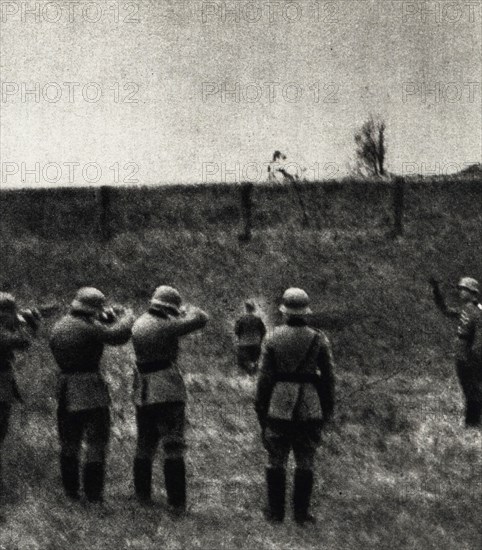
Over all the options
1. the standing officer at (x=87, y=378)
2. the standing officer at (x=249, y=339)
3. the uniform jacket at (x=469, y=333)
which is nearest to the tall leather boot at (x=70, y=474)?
the standing officer at (x=87, y=378)

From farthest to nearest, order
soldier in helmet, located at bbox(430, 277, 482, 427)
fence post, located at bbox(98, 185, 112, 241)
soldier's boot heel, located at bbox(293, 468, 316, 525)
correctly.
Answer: fence post, located at bbox(98, 185, 112, 241)
soldier in helmet, located at bbox(430, 277, 482, 427)
soldier's boot heel, located at bbox(293, 468, 316, 525)

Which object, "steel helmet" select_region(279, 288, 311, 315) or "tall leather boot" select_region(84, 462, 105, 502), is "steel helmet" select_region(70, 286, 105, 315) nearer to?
"tall leather boot" select_region(84, 462, 105, 502)

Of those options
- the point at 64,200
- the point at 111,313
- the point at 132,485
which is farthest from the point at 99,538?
the point at 64,200

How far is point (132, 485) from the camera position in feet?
30.5

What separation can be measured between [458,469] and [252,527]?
283 cm

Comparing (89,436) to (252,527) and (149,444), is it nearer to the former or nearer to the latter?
(149,444)

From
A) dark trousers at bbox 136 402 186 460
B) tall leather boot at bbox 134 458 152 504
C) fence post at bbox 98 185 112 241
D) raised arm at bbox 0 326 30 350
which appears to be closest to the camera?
dark trousers at bbox 136 402 186 460

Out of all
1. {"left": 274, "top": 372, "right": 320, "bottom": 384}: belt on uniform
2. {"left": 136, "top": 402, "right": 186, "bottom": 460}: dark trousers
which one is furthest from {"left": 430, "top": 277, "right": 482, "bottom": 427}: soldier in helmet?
{"left": 136, "top": 402, "right": 186, "bottom": 460}: dark trousers

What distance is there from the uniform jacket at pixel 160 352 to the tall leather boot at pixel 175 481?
56cm

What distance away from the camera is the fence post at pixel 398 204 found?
16062 millimetres

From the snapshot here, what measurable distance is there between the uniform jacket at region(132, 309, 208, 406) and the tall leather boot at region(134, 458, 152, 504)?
58 cm

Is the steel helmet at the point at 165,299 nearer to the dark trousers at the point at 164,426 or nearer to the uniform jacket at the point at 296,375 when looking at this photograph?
the dark trousers at the point at 164,426

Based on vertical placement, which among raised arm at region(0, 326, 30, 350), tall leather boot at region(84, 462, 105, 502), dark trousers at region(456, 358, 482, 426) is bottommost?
tall leather boot at region(84, 462, 105, 502)

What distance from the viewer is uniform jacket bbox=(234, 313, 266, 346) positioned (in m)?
14.4
